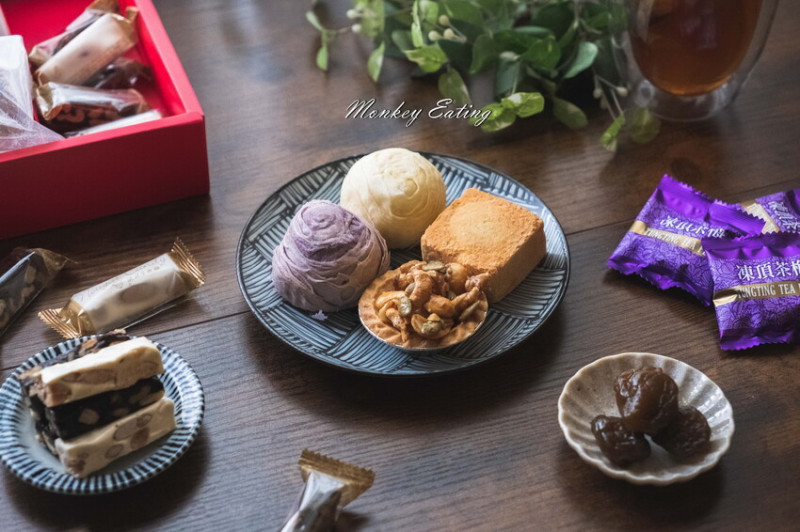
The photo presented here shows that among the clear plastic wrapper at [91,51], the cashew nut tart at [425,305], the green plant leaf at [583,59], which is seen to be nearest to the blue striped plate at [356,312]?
the cashew nut tart at [425,305]

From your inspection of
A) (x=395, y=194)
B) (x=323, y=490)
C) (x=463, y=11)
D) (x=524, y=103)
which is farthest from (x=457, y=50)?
(x=323, y=490)

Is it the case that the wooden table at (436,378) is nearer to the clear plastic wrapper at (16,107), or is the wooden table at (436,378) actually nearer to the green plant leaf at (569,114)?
the green plant leaf at (569,114)

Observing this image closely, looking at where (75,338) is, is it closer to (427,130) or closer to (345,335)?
(345,335)

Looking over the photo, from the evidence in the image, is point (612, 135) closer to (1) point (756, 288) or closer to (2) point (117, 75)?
(1) point (756, 288)

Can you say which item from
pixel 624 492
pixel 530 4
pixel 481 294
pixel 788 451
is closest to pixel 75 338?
pixel 481 294

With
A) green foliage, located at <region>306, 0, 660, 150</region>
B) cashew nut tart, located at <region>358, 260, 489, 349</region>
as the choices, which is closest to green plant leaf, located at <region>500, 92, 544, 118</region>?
green foliage, located at <region>306, 0, 660, 150</region>

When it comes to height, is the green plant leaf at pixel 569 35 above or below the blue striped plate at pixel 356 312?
above
